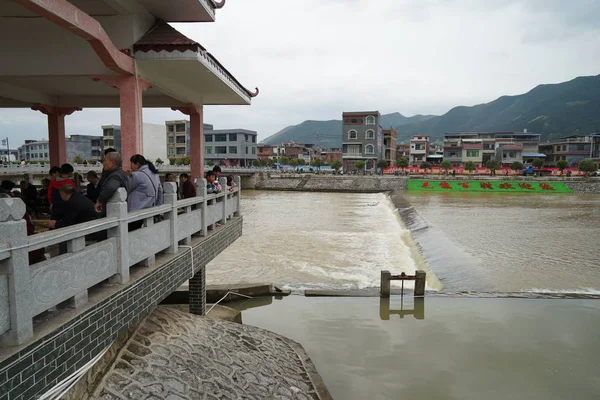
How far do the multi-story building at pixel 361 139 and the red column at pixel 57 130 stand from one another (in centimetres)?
6066

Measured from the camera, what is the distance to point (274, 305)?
11594mm

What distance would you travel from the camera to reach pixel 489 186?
164ft

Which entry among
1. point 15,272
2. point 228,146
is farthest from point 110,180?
point 228,146

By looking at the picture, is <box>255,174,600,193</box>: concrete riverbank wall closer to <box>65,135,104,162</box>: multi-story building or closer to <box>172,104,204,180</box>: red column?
<box>65,135,104,162</box>: multi-story building

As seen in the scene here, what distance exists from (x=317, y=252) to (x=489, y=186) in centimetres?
3868

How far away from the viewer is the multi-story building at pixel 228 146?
7588 centimetres

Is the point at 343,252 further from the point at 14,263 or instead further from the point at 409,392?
the point at 14,263

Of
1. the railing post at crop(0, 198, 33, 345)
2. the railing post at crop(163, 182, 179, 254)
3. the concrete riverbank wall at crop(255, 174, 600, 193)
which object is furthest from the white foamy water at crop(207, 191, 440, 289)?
the concrete riverbank wall at crop(255, 174, 600, 193)

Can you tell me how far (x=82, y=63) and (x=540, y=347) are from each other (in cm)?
1095

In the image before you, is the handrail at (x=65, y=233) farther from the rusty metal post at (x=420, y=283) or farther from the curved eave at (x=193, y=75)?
the rusty metal post at (x=420, y=283)

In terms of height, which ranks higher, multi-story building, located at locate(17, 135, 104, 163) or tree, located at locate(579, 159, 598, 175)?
multi-story building, located at locate(17, 135, 104, 163)

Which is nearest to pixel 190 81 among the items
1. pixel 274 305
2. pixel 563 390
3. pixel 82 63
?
Answer: pixel 82 63

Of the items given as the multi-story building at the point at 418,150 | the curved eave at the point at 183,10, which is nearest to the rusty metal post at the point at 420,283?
the curved eave at the point at 183,10

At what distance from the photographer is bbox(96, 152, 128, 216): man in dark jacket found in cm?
457
